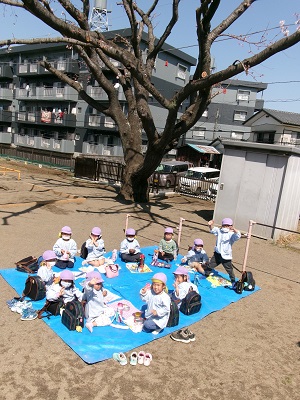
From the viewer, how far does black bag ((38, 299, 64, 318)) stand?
545 cm

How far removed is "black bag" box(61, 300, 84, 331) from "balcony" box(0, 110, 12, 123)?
132ft

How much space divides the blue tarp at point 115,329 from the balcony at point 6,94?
124 feet

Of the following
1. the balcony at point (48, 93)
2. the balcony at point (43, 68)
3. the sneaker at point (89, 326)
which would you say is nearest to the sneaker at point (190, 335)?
the sneaker at point (89, 326)

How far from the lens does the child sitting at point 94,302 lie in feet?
17.2

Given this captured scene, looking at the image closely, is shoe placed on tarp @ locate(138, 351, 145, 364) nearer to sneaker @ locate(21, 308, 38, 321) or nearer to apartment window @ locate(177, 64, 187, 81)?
sneaker @ locate(21, 308, 38, 321)

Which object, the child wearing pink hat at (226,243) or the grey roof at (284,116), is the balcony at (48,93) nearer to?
the grey roof at (284,116)

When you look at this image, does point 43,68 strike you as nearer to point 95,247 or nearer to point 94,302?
point 95,247

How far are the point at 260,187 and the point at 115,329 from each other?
867 centimetres

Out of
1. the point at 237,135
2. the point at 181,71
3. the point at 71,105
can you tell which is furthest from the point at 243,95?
the point at 71,105

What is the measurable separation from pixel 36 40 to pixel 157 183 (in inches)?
566

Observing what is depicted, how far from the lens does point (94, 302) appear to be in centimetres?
533

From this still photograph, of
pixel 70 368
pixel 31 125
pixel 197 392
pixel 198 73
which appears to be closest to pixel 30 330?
pixel 70 368

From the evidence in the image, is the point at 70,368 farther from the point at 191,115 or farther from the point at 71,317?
the point at 191,115

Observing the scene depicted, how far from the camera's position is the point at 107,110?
660 inches
